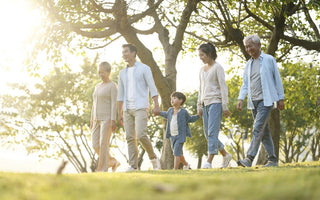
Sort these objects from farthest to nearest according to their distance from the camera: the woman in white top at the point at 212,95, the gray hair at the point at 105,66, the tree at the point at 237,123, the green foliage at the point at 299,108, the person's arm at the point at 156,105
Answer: the tree at the point at 237,123, the green foliage at the point at 299,108, the gray hair at the point at 105,66, the person's arm at the point at 156,105, the woman in white top at the point at 212,95

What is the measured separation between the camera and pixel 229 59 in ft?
64.1

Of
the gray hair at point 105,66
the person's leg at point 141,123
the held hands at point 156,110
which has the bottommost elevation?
the person's leg at point 141,123

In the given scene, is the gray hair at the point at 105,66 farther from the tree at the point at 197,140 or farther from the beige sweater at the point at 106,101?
the tree at the point at 197,140

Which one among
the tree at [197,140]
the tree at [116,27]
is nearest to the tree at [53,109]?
the tree at [197,140]

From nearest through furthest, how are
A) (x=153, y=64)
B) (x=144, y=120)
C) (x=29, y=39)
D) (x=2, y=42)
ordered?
(x=144, y=120)
(x=29, y=39)
(x=2, y=42)
(x=153, y=64)

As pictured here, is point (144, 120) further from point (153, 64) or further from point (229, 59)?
point (229, 59)

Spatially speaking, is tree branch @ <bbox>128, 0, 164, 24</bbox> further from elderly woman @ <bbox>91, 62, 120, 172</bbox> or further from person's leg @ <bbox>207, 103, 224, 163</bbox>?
person's leg @ <bbox>207, 103, 224, 163</bbox>

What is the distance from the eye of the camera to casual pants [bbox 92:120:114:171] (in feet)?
27.8

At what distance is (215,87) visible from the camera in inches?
313

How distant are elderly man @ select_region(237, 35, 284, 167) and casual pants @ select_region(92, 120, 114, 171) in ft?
8.83

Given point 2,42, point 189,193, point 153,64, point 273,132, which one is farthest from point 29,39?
point 189,193

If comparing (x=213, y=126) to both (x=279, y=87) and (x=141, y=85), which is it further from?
(x=141, y=85)

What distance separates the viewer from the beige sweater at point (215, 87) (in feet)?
25.7

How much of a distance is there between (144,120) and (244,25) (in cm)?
1195
